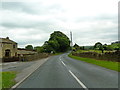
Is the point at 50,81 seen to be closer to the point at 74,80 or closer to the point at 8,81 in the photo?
the point at 74,80

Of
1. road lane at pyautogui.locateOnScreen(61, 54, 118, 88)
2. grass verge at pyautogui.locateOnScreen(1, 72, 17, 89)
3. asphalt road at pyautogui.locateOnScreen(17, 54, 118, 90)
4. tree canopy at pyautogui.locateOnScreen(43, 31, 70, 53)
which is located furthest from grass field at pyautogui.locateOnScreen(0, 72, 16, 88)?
tree canopy at pyautogui.locateOnScreen(43, 31, 70, 53)

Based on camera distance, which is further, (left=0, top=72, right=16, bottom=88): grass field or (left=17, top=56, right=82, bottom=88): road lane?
(left=0, top=72, right=16, bottom=88): grass field

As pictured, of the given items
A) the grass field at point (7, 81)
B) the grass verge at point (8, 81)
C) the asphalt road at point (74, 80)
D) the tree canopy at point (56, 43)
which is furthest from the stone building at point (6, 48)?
the tree canopy at point (56, 43)

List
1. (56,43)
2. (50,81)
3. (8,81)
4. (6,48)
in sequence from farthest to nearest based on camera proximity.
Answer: (56,43) → (6,48) → (8,81) → (50,81)

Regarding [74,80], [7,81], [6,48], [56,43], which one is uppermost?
[56,43]

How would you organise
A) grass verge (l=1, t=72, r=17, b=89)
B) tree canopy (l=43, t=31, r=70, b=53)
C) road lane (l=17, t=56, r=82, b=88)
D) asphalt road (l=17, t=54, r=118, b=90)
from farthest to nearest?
tree canopy (l=43, t=31, r=70, b=53) → grass verge (l=1, t=72, r=17, b=89) → road lane (l=17, t=56, r=82, b=88) → asphalt road (l=17, t=54, r=118, b=90)

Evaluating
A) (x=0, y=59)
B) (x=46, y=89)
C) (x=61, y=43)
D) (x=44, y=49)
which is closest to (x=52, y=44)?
(x=44, y=49)

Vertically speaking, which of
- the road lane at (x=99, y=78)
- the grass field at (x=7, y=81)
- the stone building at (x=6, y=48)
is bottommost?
the grass field at (x=7, y=81)

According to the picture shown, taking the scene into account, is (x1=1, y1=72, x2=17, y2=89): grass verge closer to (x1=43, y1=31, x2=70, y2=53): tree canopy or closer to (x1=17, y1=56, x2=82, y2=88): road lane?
(x1=17, y1=56, x2=82, y2=88): road lane

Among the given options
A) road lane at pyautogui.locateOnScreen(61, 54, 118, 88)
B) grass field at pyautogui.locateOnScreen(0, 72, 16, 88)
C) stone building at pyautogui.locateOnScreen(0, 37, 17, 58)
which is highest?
stone building at pyautogui.locateOnScreen(0, 37, 17, 58)

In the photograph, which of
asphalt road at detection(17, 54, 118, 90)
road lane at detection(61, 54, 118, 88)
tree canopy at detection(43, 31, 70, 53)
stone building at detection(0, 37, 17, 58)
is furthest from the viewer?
tree canopy at detection(43, 31, 70, 53)

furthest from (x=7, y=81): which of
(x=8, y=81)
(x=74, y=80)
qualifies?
(x=74, y=80)

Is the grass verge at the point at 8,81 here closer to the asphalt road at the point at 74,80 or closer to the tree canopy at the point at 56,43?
the asphalt road at the point at 74,80

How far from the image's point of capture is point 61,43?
12156 centimetres
